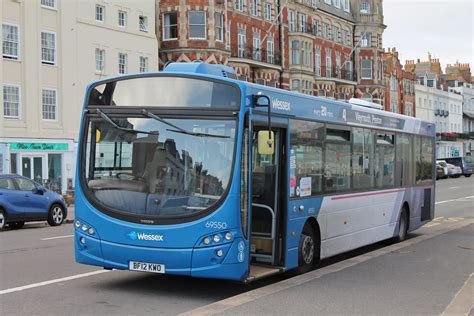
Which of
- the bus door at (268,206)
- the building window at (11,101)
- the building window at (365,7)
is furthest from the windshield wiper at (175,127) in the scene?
the building window at (365,7)

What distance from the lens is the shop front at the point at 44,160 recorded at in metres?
32.6

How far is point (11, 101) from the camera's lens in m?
32.7

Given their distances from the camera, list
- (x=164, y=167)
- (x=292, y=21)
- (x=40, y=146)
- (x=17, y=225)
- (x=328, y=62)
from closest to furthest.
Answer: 1. (x=164, y=167)
2. (x=17, y=225)
3. (x=40, y=146)
4. (x=292, y=21)
5. (x=328, y=62)

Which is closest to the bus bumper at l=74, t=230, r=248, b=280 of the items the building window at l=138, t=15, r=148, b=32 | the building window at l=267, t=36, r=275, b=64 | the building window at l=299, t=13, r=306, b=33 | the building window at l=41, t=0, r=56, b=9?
the building window at l=41, t=0, r=56, b=9

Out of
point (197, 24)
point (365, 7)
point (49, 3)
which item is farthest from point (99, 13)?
point (365, 7)

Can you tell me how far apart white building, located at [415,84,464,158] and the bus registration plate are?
83798 millimetres

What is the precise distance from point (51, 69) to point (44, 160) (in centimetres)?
481

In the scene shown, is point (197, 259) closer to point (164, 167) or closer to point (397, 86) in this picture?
point (164, 167)

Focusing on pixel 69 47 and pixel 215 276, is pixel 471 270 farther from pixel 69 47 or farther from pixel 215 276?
pixel 69 47

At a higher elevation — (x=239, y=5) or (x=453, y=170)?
(x=239, y=5)

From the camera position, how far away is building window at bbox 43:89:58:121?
34500 millimetres

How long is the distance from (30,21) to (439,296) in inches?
1169

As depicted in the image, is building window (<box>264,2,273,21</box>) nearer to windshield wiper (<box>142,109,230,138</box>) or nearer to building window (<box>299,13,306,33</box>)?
building window (<box>299,13,306,33</box>)

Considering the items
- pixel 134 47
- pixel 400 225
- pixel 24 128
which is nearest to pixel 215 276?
pixel 400 225
